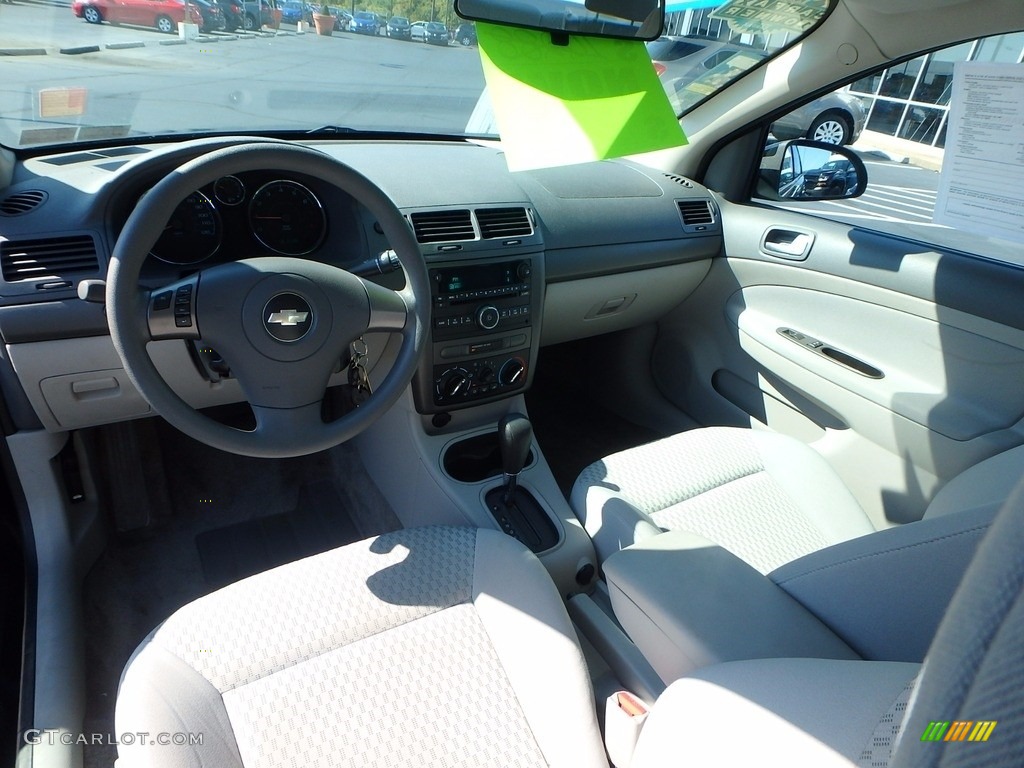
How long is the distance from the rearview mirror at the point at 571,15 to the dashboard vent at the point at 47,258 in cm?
89

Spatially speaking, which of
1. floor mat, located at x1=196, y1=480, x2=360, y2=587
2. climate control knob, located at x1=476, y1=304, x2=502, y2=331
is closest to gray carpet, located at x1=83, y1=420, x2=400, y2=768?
floor mat, located at x1=196, y1=480, x2=360, y2=587

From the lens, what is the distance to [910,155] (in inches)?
86.8

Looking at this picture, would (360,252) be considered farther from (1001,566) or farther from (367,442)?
(1001,566)

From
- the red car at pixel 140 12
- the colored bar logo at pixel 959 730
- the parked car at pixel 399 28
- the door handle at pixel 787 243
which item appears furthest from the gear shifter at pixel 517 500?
the colored bar logo at pixel 959 730

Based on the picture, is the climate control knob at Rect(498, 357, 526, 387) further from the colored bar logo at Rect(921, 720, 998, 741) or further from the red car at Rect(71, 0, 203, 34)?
the colored bar logo at Rect(921, 720, 998, 741)

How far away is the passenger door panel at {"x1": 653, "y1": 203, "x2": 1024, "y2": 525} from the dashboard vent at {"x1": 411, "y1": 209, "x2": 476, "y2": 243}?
1065 mm

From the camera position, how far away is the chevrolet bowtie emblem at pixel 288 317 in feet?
4.13

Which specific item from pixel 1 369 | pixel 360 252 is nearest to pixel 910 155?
pixel 360 252

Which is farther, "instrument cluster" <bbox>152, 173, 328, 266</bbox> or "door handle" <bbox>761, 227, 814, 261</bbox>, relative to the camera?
"door handle" <bbox>761, 227, 814, 261</bbox>

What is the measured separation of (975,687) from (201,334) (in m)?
1.21

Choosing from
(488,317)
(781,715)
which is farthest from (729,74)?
(781,715)

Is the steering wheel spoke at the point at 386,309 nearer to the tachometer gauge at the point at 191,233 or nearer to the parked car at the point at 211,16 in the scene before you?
the tachometer gauge at the point at 191,233

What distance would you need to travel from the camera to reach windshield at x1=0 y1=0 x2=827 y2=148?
1.60 meters

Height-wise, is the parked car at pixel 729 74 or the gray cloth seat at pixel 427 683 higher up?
the parked car at pixel 729 74
